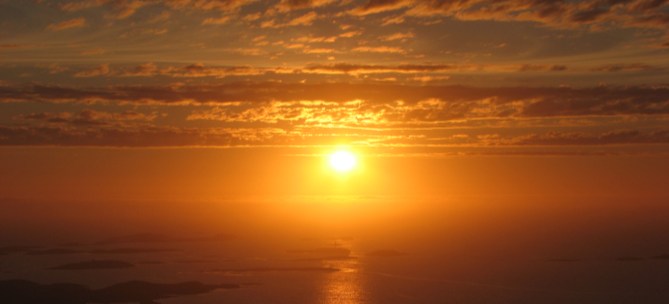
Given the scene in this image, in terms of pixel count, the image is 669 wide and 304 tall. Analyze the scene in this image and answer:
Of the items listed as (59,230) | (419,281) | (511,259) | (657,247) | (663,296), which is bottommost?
(663,296)

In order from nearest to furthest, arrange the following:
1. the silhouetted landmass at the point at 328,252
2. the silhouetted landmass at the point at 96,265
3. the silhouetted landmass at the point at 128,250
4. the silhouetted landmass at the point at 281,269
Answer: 1. the silhouetted landmass at the point at 96,265
2. the silhouetted landmass at the point at 281,269
3. the silhouetted landmass at the point at 328,252
4. the silhouetted landmass at the point at 128,250

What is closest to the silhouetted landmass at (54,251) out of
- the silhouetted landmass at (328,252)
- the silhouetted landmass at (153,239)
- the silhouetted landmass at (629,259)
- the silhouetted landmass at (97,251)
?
the silhouetted landmass at (97,251)

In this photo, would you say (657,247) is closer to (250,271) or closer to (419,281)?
(419,281)

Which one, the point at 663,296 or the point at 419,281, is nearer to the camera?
the point at 663,296

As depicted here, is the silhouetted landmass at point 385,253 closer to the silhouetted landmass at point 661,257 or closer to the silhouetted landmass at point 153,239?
the silhouetted landmass at point 661,257

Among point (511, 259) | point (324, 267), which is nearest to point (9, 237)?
point (324, 267)

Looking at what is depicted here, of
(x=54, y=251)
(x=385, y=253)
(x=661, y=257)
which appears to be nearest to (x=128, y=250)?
(x=54, y=251)

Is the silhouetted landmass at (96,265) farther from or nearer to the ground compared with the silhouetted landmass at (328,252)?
nearer to the ground

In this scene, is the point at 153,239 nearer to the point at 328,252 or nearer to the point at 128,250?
the point at 128,250
